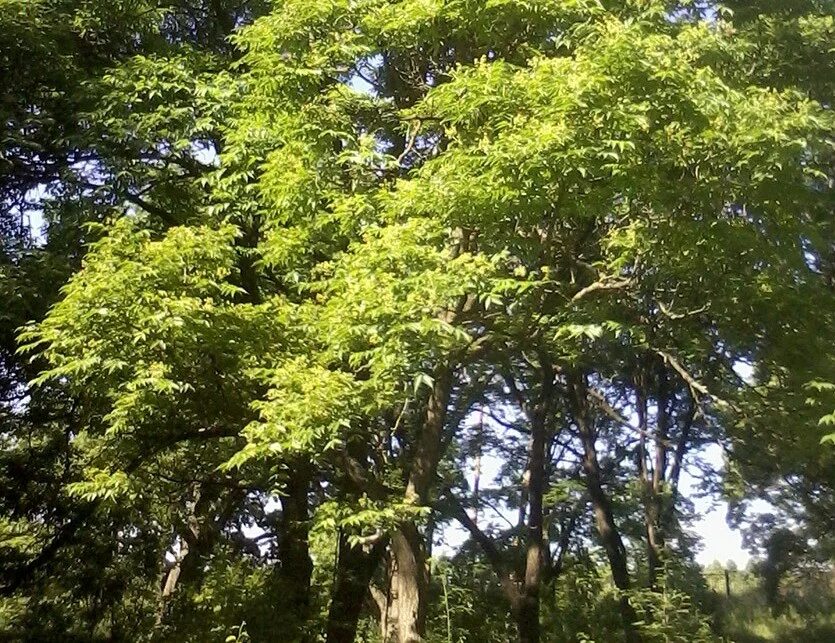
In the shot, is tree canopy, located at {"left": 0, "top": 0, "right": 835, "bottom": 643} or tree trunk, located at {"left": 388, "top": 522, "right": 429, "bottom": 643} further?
tree trunk, located at {"left": 388, "top": 522, "right": 429, "bottom": 643}

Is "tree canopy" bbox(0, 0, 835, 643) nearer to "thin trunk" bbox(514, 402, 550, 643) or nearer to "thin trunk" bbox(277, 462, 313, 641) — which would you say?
"thin trunk" bbox(277, 462, 313, 641)

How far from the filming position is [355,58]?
23.6 feet

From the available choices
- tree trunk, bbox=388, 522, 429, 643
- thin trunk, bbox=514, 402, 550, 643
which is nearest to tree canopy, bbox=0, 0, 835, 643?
tree trunk, bbox=388, 522, 429, 643

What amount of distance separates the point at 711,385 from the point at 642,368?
10.7 ft

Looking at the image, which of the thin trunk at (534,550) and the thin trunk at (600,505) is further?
the thin trunk at (600,505)

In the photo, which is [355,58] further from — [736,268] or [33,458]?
→ [33,458]

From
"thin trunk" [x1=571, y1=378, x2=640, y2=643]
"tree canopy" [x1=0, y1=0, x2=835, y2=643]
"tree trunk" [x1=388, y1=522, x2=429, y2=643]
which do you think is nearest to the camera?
"tree canopy" [x1=0, y1=0, x2=835, y2=643]

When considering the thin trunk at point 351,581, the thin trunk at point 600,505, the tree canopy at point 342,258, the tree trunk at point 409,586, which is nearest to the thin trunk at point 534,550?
the thin trunk at point 600,505

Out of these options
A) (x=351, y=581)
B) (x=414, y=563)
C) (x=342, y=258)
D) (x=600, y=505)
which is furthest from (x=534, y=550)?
(x=342, y=258)

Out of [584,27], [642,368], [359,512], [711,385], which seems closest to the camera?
[359,512]

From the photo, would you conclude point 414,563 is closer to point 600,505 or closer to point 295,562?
point 295,562

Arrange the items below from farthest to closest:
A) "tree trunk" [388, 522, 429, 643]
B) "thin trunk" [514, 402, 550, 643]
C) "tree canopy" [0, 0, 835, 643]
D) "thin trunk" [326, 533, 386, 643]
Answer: "thin trunk" [514, 402, 550, 643] → "thin trunk" [326, 533, 386, 643] → "tree trunk" [388, 522, 429, 643] → "tree canopy" [0, 0, 835, 643]

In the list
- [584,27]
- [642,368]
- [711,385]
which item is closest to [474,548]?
[642,368]

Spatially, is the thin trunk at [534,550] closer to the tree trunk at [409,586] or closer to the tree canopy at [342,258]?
the tree canopy at [342,258]
